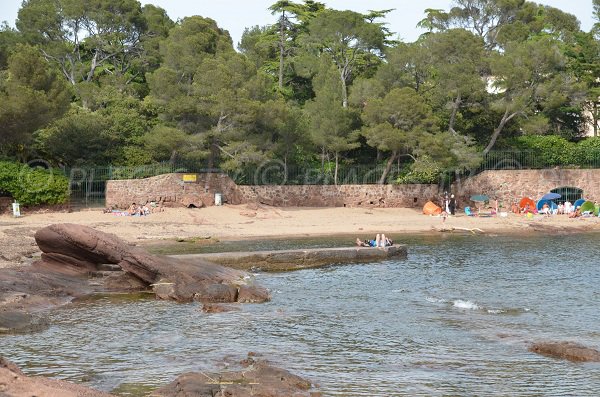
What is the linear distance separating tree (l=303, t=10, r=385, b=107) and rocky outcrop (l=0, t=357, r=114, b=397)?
143 ft

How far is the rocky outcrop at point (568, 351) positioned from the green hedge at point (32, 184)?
30109 mm

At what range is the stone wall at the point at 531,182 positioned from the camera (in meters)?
49.7

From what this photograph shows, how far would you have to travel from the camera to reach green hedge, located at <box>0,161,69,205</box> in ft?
129

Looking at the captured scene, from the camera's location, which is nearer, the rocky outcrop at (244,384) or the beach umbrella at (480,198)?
the rocky outcrop at (244,384)

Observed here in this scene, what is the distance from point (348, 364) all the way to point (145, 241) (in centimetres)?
2099

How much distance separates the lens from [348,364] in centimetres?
1507

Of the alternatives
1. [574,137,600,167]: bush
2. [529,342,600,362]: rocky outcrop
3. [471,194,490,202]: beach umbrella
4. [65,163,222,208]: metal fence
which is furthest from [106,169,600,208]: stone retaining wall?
[529,342,600,362]: rocky outcrop

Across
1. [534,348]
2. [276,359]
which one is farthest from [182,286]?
[534,348]

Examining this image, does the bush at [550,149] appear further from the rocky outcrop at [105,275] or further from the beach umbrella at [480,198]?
the rocky outcrop at [105,275]

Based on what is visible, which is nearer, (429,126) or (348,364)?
(348,364)

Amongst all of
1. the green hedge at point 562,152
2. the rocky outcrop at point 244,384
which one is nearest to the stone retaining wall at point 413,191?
the green hedge at point 562,152

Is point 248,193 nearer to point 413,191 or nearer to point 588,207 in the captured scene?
point 413,191

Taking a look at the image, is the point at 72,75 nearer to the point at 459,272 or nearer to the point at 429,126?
the point at 429,126

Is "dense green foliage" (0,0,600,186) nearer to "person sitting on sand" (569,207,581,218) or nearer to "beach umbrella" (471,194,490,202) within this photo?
"beach umbrella" (471,194,490,202)
